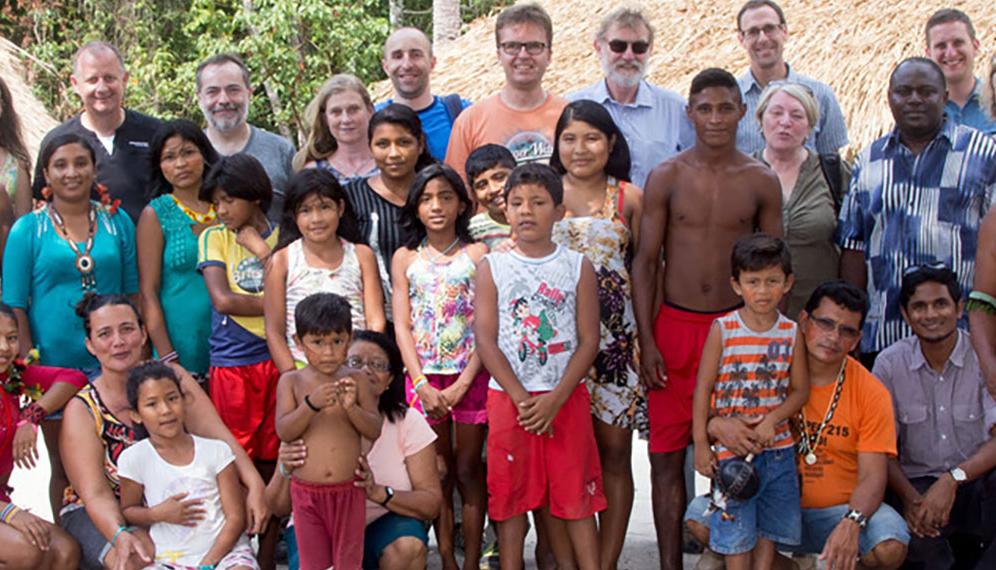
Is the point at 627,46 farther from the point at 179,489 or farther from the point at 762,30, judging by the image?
the point at 179,489

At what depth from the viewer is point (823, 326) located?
4.31m

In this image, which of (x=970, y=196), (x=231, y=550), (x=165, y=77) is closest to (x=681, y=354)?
(x=970, y=196)

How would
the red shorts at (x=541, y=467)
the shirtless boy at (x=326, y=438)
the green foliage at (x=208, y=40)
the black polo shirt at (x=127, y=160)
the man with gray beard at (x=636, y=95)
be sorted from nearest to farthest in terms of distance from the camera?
the shirtless boy at (x=326, y=438) → the red shorts at (x=541, y=467) → the black polo shirt at (x=127, y=160) → the man with gray beard at (x=636, y=95) → the green foliage at (x=208, y=40)

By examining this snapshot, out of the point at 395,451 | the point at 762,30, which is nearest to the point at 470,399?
the point at 395,451

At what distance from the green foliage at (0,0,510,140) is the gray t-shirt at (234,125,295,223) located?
865cm

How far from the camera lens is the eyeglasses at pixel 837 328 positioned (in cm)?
429

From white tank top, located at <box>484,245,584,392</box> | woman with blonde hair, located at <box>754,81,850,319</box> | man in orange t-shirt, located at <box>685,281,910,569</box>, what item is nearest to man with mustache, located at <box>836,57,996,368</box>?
woman with blonde hair, located at <box>754,81,850,319</box>

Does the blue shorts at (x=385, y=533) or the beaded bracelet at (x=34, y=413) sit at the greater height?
the beaded bracelet at (x=34, y=413)

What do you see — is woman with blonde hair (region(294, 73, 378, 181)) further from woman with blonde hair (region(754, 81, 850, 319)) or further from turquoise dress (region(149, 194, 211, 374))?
woman with blonde hair (region(754, 81, 850, 319))

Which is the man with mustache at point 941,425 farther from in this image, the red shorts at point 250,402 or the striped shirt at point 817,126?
the red shorts at point 250,402

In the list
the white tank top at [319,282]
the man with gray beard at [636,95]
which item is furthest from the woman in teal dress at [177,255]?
the man with gray beard at [636,95]

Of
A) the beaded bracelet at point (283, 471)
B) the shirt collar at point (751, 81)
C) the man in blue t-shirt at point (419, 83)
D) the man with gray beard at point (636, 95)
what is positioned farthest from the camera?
the shirt collar at point (751, 81)

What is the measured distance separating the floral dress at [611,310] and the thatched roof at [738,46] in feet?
10.1

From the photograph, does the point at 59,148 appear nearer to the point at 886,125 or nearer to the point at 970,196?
the point at 970,196
